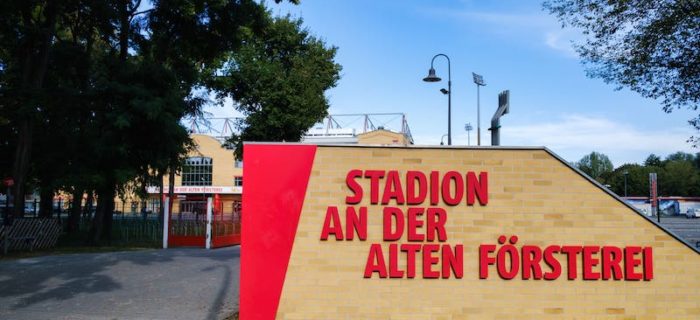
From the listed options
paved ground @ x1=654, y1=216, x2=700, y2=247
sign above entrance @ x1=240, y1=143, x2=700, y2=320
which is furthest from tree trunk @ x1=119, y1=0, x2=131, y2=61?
paved ground @ x1=654, y1=216, x2=700, y2=247

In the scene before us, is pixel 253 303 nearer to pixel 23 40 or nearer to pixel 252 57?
pixel 23 40

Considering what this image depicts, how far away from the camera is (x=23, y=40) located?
21.3 m

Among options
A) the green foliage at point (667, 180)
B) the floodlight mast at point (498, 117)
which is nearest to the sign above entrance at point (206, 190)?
the floodlight mast at point (498, 117)

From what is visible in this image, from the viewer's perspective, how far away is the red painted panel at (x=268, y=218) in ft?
22.9

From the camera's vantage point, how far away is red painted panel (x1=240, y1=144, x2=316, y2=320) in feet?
22.9

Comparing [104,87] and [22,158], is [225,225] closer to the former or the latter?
[104,87]

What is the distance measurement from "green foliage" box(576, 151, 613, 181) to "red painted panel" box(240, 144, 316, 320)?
498ft

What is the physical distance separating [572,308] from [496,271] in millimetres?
1029

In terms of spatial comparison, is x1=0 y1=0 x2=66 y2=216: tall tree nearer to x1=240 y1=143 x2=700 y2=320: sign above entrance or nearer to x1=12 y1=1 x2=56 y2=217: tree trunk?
x1=12 y1=1 x2=56 y2=217: tree trunk

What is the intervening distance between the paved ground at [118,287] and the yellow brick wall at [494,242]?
269 centimetres

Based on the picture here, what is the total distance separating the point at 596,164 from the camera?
500 feet

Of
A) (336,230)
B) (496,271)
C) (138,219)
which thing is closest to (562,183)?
(496,271)

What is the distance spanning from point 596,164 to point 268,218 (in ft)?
524

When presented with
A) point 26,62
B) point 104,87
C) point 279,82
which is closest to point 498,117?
point 104,87
